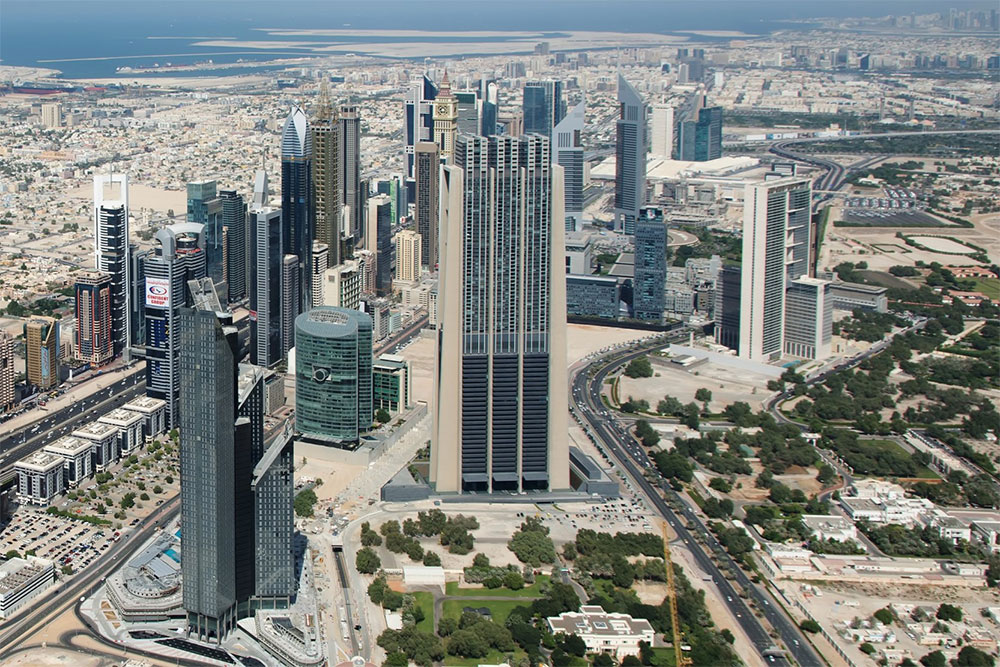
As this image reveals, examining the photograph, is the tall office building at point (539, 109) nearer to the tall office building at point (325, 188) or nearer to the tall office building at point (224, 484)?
the tall office building at point (325, 188)

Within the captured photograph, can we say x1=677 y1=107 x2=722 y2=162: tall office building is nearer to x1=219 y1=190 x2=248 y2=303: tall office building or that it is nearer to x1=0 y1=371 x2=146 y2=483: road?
x1=219 y1=190 x2=248 y2=303: tall office building

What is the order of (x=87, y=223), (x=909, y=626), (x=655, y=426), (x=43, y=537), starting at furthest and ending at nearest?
(x=87, y=223) → (x=655, y=426) → (x=43, y=537) → (x=909, y=626)

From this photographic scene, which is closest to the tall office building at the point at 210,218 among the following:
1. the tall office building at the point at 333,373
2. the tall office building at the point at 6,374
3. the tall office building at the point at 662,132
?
the tall office building at the point at 6,374

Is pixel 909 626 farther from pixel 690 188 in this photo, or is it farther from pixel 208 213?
pixel 690 188

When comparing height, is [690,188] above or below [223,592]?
above

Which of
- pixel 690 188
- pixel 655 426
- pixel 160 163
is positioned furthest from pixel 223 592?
pixel 160 163

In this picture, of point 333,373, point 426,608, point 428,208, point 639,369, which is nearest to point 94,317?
point 333,373

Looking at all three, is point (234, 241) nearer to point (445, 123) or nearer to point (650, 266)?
point (445, 123)

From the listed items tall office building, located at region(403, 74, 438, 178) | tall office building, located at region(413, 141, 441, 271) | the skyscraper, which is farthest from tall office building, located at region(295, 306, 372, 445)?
tall office building, located at region(403, 74, 438, 178)
